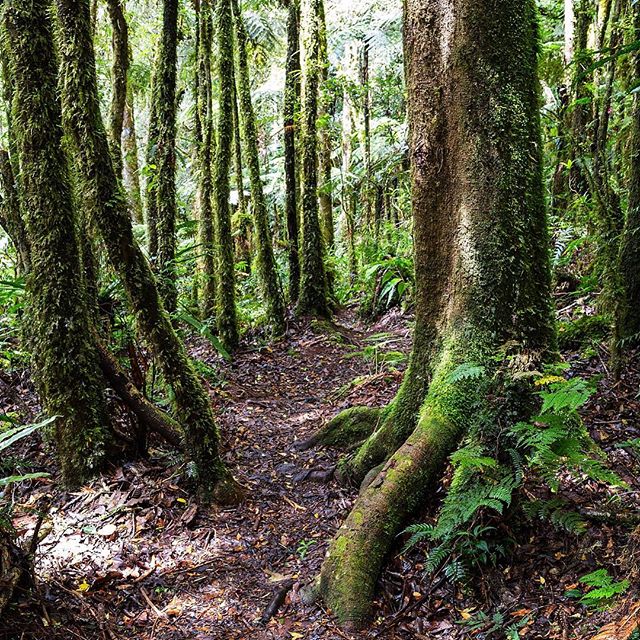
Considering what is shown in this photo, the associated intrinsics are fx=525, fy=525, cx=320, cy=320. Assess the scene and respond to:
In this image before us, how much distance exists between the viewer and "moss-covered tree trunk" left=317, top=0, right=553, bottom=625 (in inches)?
143

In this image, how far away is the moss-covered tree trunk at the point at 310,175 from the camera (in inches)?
419

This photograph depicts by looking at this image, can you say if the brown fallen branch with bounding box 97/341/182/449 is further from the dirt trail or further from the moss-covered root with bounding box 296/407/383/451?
the moss-covered root with bounding box 296/407/383/451

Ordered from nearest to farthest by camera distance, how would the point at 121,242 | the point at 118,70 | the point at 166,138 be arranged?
the point at 121,242 < the point at 166,138 < the point at 118,70

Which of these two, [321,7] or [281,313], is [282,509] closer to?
[281,313]

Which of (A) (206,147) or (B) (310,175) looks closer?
(A) (206,147)

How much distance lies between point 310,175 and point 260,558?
8483 mm

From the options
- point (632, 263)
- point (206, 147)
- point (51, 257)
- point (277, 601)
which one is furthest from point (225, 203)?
point (277, 601)

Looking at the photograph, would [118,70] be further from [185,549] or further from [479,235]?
[185,549]

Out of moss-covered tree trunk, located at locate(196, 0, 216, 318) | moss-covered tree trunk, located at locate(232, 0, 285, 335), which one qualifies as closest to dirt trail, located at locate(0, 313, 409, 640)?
moss-covered tree trunk, located at locate(232, 0, 285, 335)

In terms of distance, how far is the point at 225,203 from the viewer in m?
9.62

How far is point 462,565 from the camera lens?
306 cm

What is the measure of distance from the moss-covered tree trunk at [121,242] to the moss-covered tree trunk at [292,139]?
7.37 m

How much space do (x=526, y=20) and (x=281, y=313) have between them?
751 cm

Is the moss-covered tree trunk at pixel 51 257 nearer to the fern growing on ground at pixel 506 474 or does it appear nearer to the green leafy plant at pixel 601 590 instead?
the fern growing on ground at pixel 506 474
